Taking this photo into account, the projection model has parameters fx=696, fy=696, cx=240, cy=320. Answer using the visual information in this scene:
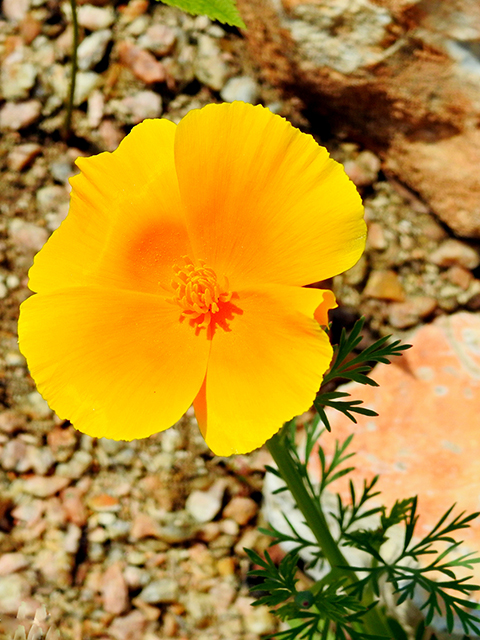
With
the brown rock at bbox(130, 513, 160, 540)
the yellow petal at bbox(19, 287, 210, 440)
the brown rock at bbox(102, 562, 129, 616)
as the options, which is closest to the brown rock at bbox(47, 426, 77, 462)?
the brown rock at bbox(130, 513, 160, 540)

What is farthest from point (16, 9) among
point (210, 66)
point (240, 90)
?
point (240, 90)

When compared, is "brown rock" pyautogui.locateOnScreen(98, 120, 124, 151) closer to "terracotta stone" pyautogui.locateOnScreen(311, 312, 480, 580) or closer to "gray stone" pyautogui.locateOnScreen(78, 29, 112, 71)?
"gray stone" pyautogui.locateOnScreen(78, 29, 112, 71)

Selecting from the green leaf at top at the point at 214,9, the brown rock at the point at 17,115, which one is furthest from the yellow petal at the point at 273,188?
the brown rock at the point at 17,115

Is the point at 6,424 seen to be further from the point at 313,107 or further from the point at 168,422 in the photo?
the point at 313,107

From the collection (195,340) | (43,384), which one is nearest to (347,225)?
(195,340)

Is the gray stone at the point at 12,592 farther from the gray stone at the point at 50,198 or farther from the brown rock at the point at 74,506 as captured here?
the gray stone at the point at 50,198

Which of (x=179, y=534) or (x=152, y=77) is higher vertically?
(x=152, y=77)
